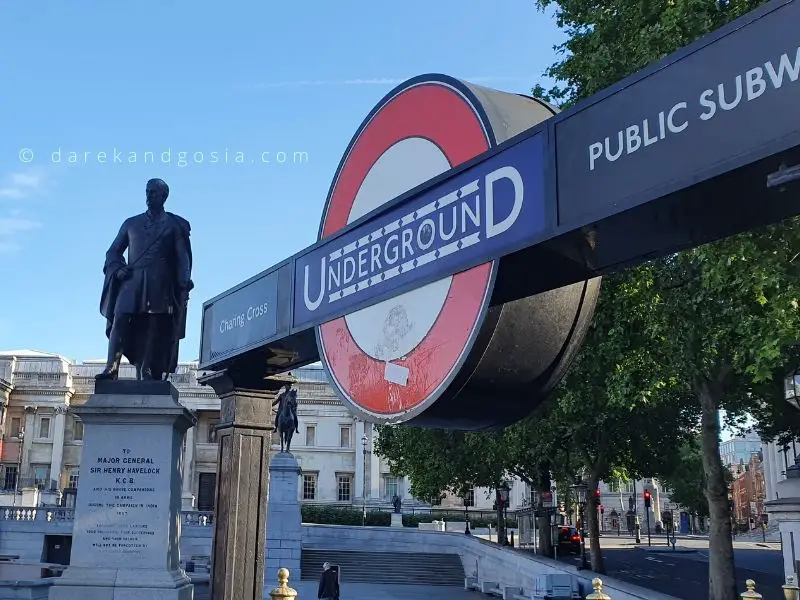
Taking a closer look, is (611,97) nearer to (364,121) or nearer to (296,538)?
(364,121)

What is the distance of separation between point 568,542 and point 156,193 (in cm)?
4053

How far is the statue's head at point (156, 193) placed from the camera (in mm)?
8180

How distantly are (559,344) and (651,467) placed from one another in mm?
33906

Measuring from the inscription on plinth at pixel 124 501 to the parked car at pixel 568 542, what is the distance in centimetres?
3941

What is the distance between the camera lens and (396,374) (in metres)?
3.23

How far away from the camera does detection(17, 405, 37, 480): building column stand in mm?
77438

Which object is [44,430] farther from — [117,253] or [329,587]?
[117,253]

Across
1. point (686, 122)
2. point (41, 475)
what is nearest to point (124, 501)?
point (686, 122)

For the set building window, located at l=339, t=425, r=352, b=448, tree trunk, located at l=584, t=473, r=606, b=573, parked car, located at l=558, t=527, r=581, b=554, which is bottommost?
parked car, located at l=558, t=527, r=581, b=554

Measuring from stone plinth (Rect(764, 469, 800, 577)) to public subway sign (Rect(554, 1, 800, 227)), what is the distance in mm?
11577

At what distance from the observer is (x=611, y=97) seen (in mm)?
2699

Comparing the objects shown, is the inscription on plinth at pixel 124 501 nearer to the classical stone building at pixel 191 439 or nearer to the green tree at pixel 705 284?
the green tree at pixel 705 284

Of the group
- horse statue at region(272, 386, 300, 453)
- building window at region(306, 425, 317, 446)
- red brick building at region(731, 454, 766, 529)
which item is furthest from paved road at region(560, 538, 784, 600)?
red brick building at region(731, 454, 766, 529)

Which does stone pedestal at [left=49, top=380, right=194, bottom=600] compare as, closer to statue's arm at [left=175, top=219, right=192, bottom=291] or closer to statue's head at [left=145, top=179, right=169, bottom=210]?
statue's arm at [left=175, top=219, right=192, bottom=291]
